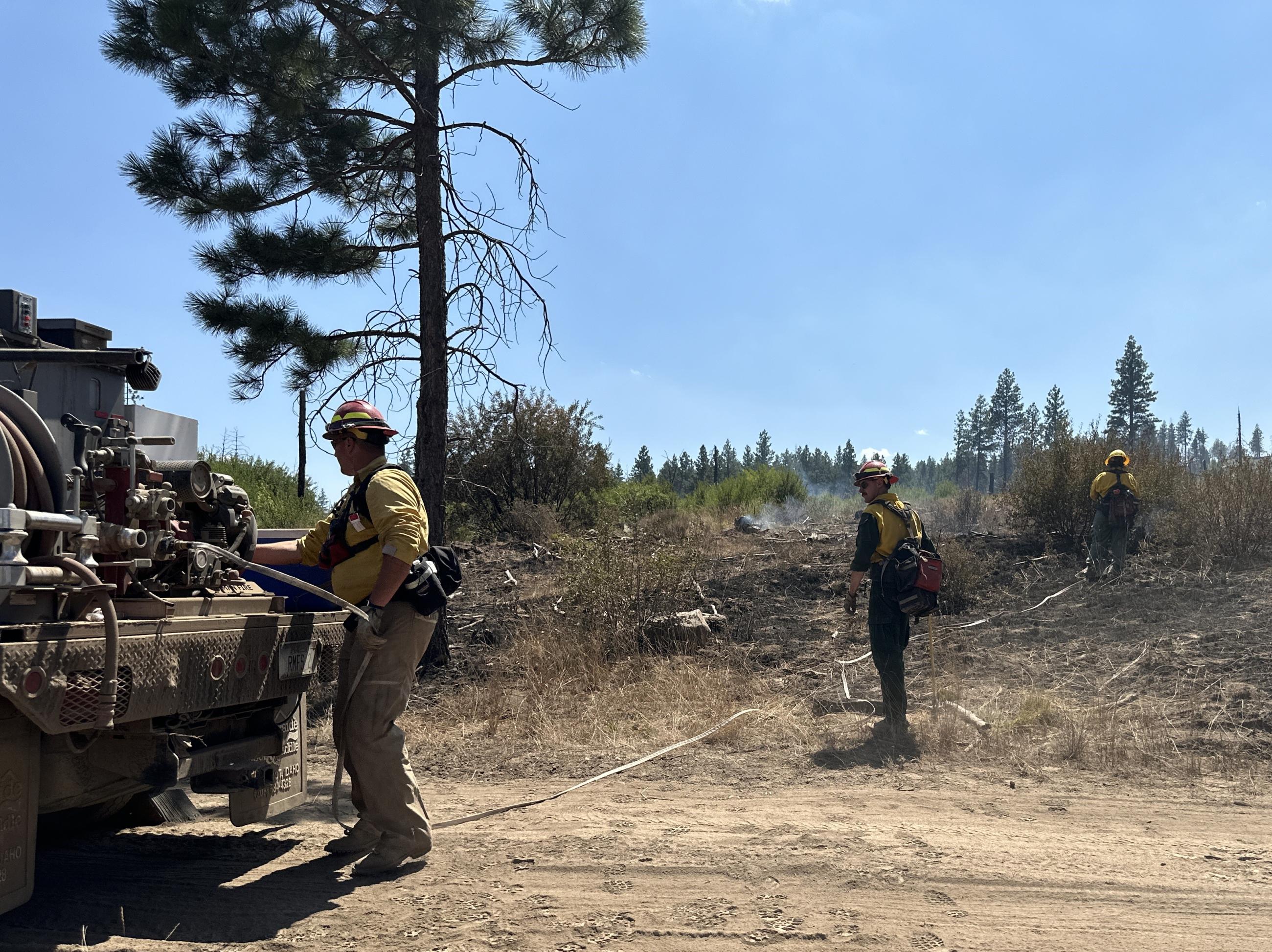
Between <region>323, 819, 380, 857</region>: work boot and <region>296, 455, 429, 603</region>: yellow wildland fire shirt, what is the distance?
1085 mm

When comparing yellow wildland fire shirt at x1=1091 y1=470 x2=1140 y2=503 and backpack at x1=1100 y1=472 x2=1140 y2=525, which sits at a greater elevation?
yellow wildland fire shirt at x1=1091 y1=470 x2=1140 y2=503

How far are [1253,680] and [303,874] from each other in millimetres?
7931

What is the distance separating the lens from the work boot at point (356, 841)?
4.64 metres

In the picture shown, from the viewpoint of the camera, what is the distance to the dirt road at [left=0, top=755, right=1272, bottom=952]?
368 centimetres

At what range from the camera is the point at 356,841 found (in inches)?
182

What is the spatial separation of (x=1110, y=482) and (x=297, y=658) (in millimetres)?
11520

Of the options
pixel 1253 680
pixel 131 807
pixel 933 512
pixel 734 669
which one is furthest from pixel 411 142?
pixel 933 512

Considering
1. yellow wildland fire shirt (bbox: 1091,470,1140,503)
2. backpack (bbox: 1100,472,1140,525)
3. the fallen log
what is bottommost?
the fallen log

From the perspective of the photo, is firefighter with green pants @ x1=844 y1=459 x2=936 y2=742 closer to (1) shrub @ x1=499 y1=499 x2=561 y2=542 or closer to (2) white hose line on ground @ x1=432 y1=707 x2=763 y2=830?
(2) white hose line on ground @ x1=432 y1=707 x2=763 y2=830

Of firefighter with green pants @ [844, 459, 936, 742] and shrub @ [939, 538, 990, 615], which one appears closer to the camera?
firefighter with green pants @ [844, 459, 936, 742]

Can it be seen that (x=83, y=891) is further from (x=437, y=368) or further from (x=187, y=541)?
(x=437, y=368)

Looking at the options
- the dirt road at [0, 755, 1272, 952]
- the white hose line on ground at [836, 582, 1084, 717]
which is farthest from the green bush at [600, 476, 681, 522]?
the dirt road at [0, 755, 1272, 952]

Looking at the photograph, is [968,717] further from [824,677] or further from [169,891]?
[169,891]

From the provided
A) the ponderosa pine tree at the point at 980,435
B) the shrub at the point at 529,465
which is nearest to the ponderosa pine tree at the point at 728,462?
the ponderosa pine tree at the point at 980,435
